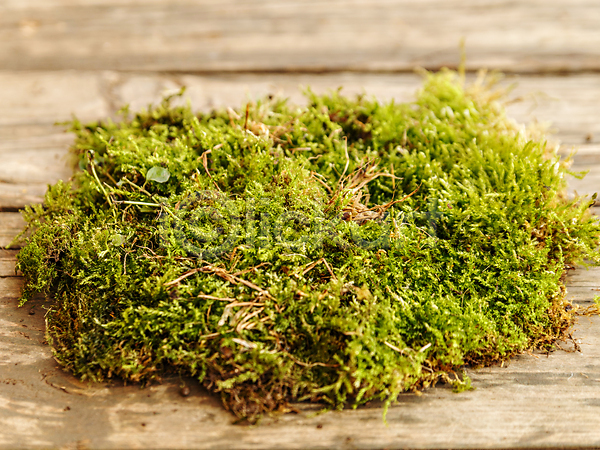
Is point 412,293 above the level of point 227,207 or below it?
below

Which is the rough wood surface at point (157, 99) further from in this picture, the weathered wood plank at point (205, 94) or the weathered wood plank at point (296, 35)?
the weathered wood plank at point (296, 35)

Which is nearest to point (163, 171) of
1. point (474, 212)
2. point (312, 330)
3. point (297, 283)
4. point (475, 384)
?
point (297, 283)

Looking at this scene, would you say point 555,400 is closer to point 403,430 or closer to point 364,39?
point 403,430

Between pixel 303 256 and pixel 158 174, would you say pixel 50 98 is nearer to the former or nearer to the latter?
pixel 158 174

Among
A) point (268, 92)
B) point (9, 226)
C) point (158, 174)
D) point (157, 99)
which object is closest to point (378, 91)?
point (268, 92)

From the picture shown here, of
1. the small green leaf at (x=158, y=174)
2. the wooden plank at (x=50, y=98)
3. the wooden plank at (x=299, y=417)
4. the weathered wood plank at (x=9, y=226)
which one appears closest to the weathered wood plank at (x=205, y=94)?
the wooden plank at (x=50, y=98)

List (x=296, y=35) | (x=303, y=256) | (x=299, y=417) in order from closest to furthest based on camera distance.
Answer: (x=299, y=417) → (x=303, y=256) → (x=296, y=35)

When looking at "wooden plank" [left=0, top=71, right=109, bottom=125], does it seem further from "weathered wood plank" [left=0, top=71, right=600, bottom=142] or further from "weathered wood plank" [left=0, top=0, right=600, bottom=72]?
"weathered wood plank" [left=0, top=0, right=600, bottom=72]
